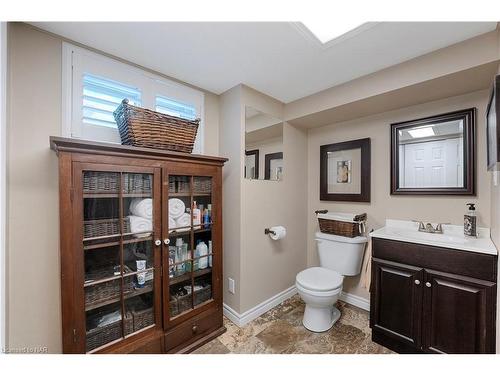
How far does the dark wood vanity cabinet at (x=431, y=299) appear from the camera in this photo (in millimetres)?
1237

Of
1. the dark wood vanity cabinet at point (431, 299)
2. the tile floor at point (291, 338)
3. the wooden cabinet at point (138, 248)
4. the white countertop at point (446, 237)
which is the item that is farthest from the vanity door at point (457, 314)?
the wooden cabinet at point (138, 248)

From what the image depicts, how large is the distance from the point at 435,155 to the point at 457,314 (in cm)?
113

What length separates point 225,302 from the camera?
2072 millimetres

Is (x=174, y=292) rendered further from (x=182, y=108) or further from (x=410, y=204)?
(x=410, y=204)

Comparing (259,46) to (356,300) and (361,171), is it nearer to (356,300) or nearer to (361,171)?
(361,171)

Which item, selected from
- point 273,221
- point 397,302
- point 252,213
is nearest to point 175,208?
point 252,213

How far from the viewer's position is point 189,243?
5.54ft

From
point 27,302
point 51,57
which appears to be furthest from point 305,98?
point 27,302

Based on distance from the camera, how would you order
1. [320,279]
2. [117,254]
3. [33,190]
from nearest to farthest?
[33,190] < [117,254] < [320,279]

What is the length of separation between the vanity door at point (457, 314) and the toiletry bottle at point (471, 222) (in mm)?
435

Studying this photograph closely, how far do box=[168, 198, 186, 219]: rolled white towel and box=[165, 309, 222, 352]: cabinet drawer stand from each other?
0.79 meters

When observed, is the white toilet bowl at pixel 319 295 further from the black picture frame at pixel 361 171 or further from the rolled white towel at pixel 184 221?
the rolled white towel at pixel 184 221

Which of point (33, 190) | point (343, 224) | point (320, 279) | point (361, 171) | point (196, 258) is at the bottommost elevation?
point (320, 279)
